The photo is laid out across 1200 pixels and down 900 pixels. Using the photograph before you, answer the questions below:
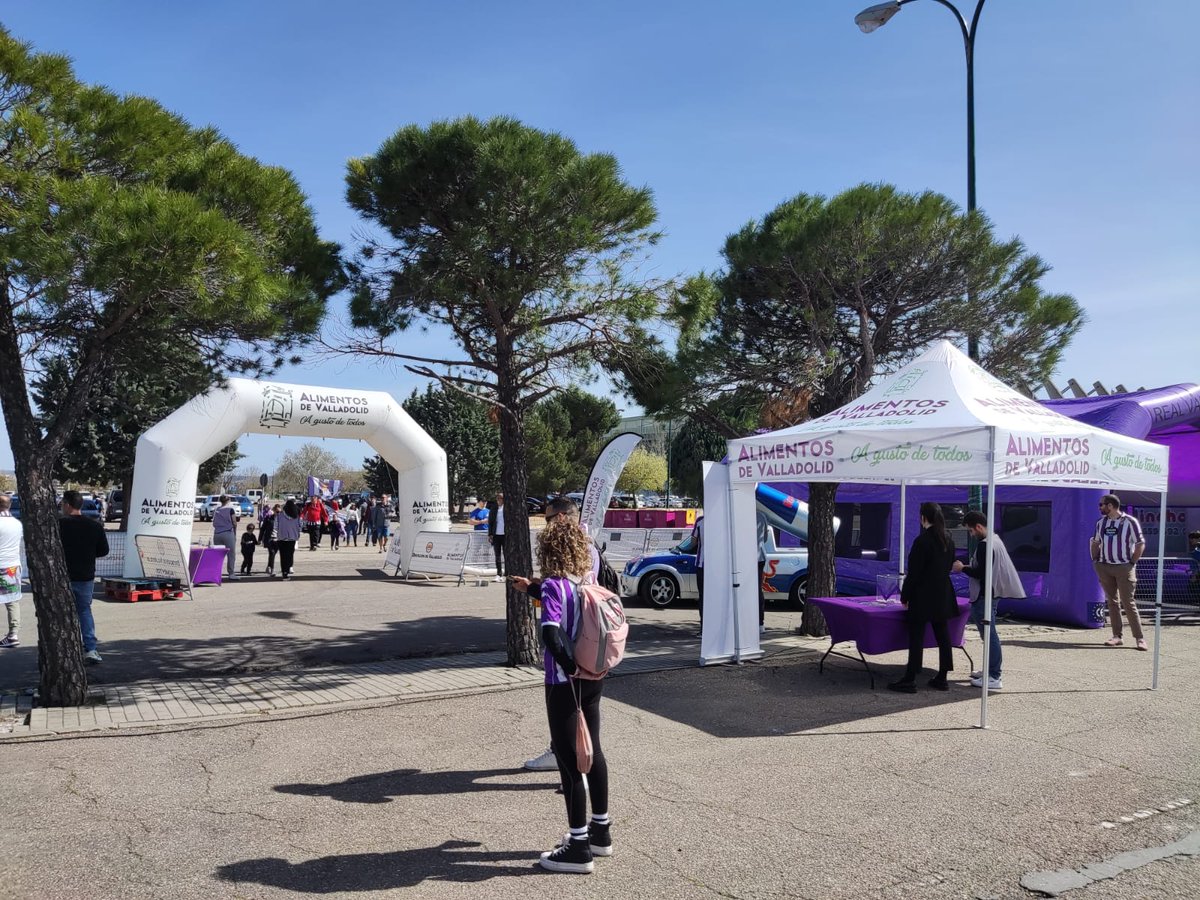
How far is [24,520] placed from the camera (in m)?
7.45

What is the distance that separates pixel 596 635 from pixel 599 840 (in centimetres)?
102

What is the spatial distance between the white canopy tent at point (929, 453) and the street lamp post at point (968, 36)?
279cm

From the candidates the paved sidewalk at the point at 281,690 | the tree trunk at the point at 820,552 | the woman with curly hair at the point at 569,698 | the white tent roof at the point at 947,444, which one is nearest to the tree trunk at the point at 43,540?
the paved sidewalk at the point at 281,690

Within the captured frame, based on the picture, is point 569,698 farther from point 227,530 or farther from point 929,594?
point 227,530

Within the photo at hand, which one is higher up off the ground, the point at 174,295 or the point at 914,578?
the point at 174,295

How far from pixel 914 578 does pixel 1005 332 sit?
5270 millimetres

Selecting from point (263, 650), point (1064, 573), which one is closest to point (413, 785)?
point (263, 650)

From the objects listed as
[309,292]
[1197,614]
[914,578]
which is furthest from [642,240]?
[1197,614]

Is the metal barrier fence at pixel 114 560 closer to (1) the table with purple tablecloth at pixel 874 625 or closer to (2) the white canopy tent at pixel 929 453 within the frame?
(2) the white canopy tent at pixel 929 453

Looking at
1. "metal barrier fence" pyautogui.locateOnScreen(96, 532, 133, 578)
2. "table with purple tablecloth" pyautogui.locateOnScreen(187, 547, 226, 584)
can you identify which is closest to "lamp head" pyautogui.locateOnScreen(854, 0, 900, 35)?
"table with purple tablecloth" pyautogui.locateOnScreen(187, 547, 226, 584)

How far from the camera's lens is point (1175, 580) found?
1509 centimetres

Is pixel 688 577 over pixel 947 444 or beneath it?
beneath

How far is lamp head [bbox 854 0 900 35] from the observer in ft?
39.1

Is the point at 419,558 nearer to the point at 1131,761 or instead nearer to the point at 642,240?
the point at 642,240
